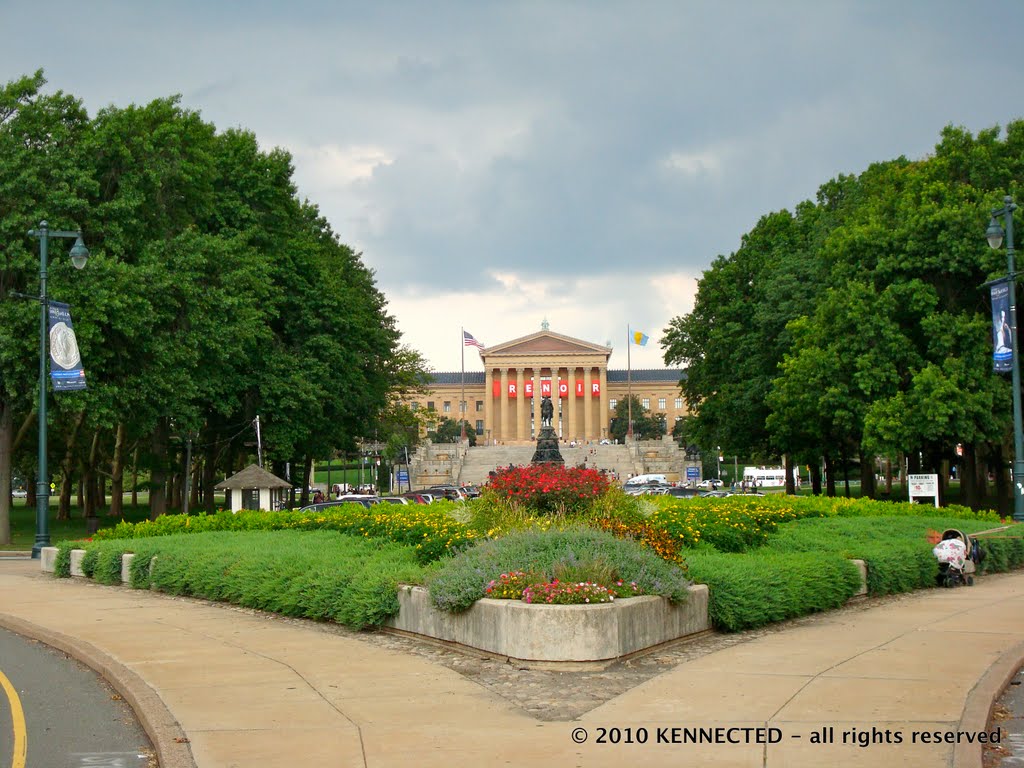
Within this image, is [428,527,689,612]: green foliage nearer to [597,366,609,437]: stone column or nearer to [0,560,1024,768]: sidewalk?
[0,560,1024,768]: sidewalk

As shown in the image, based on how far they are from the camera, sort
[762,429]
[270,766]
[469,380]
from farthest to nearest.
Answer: [469,380], [762,429], [270,766]

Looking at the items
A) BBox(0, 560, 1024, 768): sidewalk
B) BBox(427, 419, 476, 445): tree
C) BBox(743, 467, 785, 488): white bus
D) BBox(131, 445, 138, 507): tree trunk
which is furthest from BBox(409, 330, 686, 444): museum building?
BBox(0, 560, 1024, 768): sidewalk

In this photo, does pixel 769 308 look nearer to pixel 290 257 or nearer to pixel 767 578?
pixel 290 257

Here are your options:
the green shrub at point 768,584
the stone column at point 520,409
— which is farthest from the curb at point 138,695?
the stone column at point 520,409

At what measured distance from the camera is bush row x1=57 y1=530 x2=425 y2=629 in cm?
1366

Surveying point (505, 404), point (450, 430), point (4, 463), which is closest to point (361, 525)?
point (4, 463)

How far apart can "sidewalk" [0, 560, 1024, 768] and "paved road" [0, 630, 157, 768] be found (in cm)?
21

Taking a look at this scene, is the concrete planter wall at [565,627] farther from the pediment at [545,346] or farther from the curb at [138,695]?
the pediment at [545,346]

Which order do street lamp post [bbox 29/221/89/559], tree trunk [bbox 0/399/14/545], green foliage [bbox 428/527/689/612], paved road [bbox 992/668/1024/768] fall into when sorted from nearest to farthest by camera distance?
paved road [bbox 992/668/1024/768] < green foliage [bbox 428/527/689/612] < street lamp post [bbox 29/221/89/559] < tree trunk [bbox 0/399/14/545]

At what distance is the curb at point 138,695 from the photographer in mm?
7734

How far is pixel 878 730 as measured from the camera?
8.03 meters

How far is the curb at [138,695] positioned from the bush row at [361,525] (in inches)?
177

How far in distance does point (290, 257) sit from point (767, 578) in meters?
38.0

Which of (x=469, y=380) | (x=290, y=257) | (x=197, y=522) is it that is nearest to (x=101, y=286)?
(x=197, y=522)
